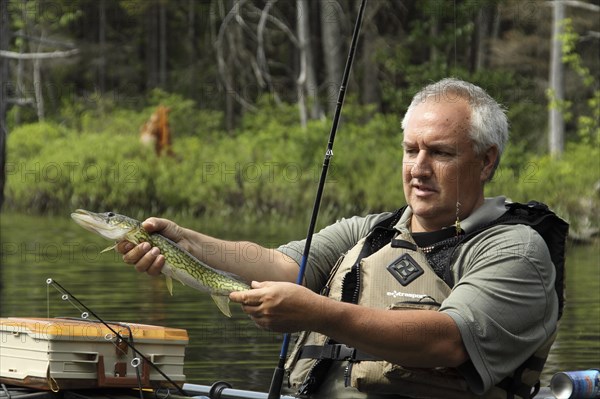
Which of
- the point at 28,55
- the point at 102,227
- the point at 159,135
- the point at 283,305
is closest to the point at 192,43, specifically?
the point at 159,135

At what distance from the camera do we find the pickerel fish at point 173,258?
341 cm

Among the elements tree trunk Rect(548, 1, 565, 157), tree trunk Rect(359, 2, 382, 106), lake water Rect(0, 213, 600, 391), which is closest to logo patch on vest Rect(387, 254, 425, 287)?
lake water Rect(0, 213, 600, 391)

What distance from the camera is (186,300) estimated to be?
36.6 ft

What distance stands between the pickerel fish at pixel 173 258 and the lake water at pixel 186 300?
10.5ft

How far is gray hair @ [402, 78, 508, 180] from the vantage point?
139 inches

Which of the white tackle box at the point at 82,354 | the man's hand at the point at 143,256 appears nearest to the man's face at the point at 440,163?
the man's hand at the point at 143,256

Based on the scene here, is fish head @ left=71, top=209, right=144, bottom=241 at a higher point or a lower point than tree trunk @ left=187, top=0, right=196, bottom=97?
higher

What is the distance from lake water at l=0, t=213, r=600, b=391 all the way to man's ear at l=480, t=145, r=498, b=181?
3.20 metres

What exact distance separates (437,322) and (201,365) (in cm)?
439

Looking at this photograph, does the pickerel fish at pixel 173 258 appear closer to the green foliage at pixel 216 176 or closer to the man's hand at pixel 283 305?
the man's hand at pixel 283 305

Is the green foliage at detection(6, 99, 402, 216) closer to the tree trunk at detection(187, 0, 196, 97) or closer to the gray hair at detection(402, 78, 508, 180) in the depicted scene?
the tree trunk at detection(187, 0, 196, 97)

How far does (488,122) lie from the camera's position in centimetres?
354

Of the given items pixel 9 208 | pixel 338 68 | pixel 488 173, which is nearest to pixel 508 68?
pixel 338 68

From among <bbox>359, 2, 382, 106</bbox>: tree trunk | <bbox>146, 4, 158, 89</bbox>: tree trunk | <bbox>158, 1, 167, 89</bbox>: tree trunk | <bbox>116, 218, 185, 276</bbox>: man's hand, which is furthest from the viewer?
<bbox>146, 4, 158, 89</bbox>: tree trunk
